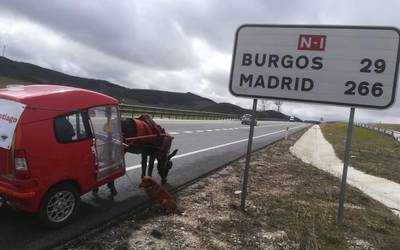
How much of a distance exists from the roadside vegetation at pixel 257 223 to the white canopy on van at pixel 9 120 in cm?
142

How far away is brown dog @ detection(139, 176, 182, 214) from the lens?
7.34 meters

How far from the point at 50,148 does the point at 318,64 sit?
162 inches

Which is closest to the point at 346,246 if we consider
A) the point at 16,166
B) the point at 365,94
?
the point at 365,94

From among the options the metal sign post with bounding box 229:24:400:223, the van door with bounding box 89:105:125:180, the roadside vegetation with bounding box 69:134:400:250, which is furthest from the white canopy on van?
the metal sign post with bounding box 229:24:400:223

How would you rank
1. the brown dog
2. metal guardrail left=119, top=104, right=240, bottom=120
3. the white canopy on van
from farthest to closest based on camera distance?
metal guardrail left=119, top=104, right=240, bottom=120 < the brown dog < the white canopy on van

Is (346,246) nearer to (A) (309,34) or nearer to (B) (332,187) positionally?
(A) (309,34)

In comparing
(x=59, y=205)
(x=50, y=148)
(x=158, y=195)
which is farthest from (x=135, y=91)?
(x=50, y=148)

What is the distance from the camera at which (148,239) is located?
5.95 m

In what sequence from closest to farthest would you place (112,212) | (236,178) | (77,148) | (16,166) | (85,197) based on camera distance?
(16,166), (77,148), (112,212), (85,197), (236,178)

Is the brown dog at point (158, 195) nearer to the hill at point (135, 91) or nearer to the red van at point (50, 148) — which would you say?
the red van at point (50, 148)

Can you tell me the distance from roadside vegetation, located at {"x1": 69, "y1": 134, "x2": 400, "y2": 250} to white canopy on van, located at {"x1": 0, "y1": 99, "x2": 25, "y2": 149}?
4.67ft

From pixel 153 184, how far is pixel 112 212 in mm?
712

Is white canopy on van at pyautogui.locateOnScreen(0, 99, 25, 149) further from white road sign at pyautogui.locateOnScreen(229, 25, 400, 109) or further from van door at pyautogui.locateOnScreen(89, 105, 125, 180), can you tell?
white road sign at pyautogui.locateOnScreen(229, 25, 400, 109)

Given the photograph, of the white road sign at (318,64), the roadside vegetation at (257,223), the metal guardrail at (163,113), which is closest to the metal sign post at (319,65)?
the white road sign at (318,64)
